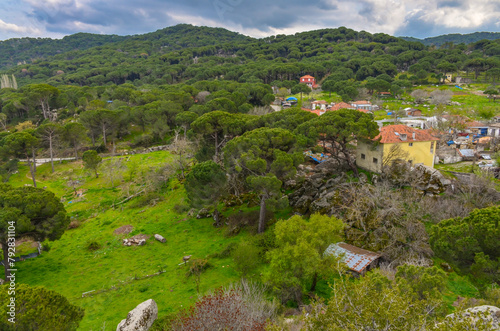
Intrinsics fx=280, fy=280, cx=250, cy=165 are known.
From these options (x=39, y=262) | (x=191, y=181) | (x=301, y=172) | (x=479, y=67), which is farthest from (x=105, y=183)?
(x=479, y=67)

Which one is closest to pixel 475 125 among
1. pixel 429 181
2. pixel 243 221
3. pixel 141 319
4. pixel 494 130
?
pixel 494 130

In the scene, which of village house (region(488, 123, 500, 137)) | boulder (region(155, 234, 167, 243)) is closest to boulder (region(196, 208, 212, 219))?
boulder (region(155, 234, 167, 243))

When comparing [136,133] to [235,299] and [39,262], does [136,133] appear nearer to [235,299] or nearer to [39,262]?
[39,262]

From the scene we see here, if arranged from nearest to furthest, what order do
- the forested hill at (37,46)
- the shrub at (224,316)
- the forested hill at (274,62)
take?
1. the shrub at (224,316)
2. the forested hill at (274,62)
3. the forested hill at (37,46)

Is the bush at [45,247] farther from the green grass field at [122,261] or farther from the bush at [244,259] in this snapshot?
the bush at [244,259]

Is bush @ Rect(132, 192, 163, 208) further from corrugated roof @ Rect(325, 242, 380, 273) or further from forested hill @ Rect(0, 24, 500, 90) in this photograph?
forested hill @ Rect(0, 24, 500, 90)

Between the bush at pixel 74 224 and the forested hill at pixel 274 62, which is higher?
the forested hill at pixel 274 62

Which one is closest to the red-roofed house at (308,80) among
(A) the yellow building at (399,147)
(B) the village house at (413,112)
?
(B) the village house at (413,112)
